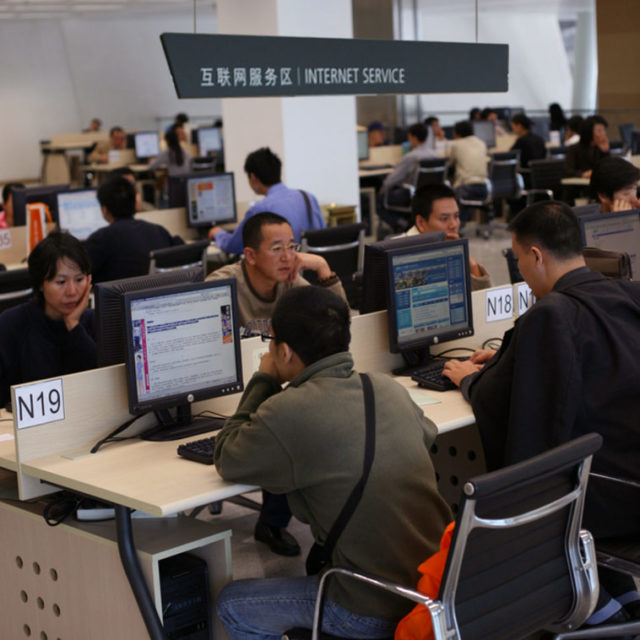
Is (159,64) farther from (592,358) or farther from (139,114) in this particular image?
(592,358)

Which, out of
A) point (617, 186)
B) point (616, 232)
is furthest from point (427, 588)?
point (617, 186)

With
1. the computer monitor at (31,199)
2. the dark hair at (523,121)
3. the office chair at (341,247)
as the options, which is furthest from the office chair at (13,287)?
the dark hair at (523,121)

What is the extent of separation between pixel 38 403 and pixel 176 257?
2547mm

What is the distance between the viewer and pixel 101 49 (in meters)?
17.5

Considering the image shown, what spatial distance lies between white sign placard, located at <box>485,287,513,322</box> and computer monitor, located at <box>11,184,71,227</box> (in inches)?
155

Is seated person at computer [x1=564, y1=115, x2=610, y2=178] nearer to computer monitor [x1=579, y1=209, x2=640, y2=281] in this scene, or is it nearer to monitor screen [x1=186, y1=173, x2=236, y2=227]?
monitor screen [x1=186, y1=173, x2=236, y2=227]

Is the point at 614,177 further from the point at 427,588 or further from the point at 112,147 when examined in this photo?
the point at 112,147

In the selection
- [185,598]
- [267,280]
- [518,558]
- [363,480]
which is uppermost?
[267,280]

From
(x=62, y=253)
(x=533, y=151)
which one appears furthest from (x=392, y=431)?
(x=533, y=151)

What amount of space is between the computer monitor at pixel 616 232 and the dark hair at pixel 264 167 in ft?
7.84

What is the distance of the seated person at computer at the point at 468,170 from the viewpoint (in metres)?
9.72

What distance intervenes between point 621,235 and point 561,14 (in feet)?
53.5

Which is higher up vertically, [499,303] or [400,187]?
[400,187]

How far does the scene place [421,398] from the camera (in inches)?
118
